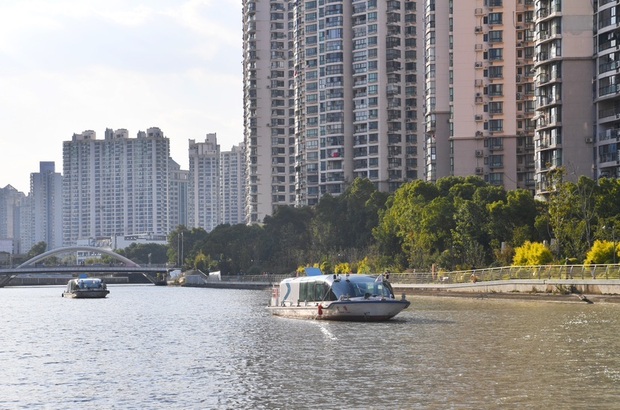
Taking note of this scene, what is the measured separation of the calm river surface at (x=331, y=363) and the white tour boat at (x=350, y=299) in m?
1.15

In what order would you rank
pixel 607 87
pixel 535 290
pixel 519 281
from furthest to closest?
pixel 607 87, pixel 519 281, pixel 535 290

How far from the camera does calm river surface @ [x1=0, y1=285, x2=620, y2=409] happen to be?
34.4 m

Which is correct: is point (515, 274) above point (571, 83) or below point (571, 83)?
below

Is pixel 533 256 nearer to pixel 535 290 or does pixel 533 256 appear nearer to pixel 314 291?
pixel 535 290

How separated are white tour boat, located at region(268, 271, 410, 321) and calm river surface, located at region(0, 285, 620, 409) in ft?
3.78

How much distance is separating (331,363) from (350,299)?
22.5 metres

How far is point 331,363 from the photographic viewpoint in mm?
43781

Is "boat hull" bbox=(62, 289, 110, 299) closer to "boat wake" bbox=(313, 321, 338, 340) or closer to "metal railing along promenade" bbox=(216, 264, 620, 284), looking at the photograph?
"metal railing along promenade" bbox=(216, 264, 620, 284)

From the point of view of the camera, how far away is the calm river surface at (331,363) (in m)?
34.4

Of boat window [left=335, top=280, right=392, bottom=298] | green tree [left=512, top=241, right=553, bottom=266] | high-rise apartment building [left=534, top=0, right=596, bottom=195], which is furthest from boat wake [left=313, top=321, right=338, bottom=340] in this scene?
high-rise apartment building [left=534, top=0, right=596, bottom=195]

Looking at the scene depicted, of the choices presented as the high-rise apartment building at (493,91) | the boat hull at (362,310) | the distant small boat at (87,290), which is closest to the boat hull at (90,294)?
the distant small boat at (87,290)

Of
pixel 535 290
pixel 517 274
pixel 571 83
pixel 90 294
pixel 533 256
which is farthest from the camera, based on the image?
pixel 90 294

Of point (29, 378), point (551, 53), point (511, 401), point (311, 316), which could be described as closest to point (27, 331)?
point (311, 316)

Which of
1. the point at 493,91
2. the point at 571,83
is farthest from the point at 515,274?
the point at 493,91
